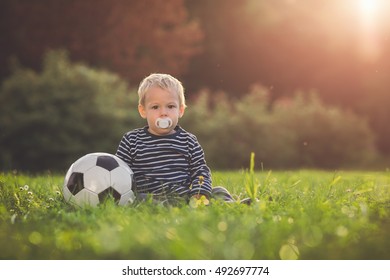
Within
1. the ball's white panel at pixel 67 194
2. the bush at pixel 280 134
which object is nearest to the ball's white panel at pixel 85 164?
the ball's white panel at pixel 67 194

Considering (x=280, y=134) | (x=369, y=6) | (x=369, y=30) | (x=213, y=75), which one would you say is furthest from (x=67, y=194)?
(x=213, y=75)

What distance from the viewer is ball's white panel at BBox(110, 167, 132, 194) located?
354 centimetres

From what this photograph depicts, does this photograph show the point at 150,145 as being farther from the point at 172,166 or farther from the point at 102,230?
the point at 102,230

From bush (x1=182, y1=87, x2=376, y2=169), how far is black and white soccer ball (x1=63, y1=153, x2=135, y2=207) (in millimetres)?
7009

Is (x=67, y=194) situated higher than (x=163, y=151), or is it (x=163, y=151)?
(x=163, y=151)

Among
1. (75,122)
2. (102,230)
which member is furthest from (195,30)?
(102,230)

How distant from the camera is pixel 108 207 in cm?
331

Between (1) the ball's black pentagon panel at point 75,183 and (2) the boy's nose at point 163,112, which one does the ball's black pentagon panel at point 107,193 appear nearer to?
(1) the ball's black pentagon panel at point 75,183

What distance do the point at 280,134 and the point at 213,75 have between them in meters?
7.42

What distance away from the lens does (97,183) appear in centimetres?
353

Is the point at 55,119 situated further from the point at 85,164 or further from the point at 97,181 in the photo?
the point at 97,181

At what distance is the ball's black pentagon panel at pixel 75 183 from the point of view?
3543mm

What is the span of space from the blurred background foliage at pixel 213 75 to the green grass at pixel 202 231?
6.60 meters

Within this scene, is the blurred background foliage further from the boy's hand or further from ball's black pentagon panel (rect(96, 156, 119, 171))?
the boy's hand
